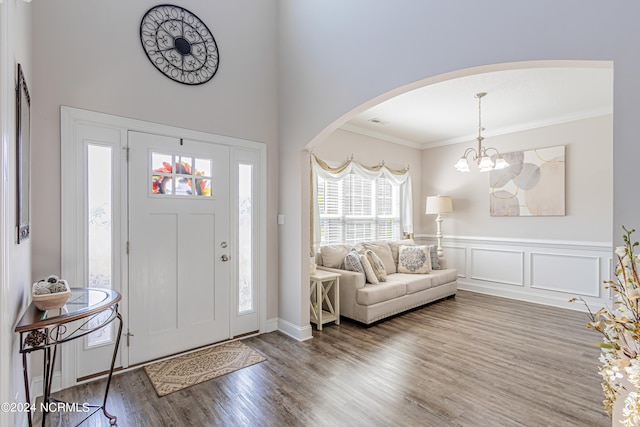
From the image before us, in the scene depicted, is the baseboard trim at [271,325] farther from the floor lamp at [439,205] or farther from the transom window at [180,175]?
the floor lamp at [439,205]

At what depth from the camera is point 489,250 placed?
5.33 meters

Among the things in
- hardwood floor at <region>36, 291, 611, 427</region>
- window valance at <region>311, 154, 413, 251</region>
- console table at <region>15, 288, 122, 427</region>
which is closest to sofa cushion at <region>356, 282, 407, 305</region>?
hardwood floor at <region>36, 291, 611, 427</region>

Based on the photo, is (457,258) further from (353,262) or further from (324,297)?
(324,297)

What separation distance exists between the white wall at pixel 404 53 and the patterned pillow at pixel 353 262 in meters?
0.95

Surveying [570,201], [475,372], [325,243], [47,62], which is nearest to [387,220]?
[325,243]

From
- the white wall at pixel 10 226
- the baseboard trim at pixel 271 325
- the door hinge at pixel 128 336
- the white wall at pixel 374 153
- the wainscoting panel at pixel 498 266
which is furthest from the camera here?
the wainscoting panel at pixel 498 266

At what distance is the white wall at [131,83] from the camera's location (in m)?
2.28

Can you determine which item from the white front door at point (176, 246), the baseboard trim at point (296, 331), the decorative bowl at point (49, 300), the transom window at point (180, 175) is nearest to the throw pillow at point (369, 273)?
the baseboard trim at point (296, 331)

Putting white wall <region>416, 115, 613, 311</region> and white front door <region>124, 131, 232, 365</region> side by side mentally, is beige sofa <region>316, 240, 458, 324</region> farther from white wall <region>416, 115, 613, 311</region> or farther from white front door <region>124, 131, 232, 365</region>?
white front door <region>124, 131, 232, 365</region>

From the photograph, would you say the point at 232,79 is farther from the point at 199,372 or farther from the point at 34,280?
the point at 199,372

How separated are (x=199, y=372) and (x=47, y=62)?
2.68 metres

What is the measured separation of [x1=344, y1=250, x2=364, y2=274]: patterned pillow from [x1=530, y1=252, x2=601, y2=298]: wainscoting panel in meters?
2.91

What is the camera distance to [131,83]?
2656 mm

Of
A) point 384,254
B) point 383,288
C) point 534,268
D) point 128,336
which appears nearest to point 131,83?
point 128,336
